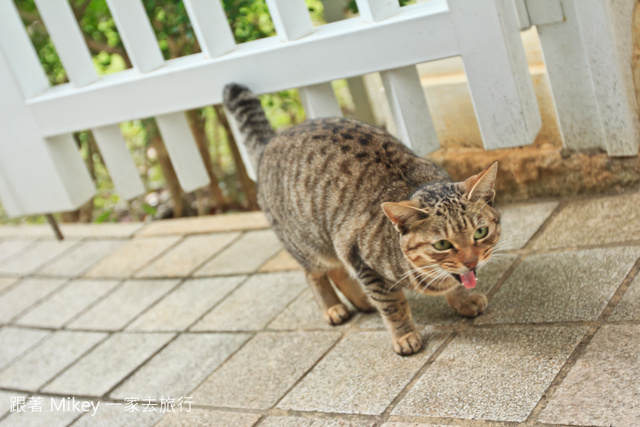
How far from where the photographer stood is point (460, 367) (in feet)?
7.14

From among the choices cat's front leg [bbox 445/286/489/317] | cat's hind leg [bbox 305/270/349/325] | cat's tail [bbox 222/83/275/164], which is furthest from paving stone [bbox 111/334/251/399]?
cat's front leg [bbox 445/286/489/317]

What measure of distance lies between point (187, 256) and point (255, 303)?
36.2 inches

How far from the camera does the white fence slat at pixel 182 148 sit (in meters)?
3.59

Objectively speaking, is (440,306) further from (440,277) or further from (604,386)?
(604,386)

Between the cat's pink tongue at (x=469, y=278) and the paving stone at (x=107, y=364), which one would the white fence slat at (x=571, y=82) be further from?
the paving stone at (x=107, y=364)

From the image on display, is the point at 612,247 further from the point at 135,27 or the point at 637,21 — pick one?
the point at 135,27

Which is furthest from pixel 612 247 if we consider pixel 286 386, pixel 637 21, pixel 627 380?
pixel 286 386

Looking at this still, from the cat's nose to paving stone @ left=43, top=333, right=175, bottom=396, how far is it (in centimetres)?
157

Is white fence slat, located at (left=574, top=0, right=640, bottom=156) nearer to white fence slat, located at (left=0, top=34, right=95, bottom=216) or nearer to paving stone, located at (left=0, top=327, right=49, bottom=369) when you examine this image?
white fence slat, located at (left=0, top=34, right=95, bottom=216)

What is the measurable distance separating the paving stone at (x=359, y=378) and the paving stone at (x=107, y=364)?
944 mm

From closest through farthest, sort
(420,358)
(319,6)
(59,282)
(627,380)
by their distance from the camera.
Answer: (627,380)
(420,358)
(59,282)
(319,6)

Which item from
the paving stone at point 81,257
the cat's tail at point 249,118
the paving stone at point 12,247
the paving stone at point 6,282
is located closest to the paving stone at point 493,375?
the cat's tail at point 249,118

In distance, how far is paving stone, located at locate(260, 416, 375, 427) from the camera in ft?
6.84

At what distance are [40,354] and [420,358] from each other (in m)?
2.04
